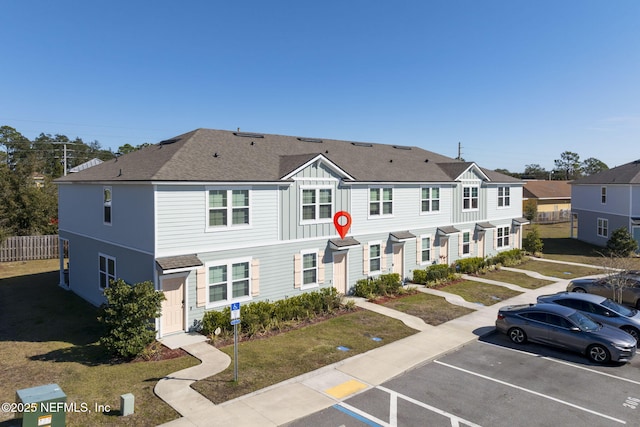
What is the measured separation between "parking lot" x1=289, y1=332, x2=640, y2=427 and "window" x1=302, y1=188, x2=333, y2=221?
9.14 meters

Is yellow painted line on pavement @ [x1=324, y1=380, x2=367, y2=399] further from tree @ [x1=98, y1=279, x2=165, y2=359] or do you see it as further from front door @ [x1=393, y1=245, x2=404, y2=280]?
front door @ [x1=393, y1=245, x2=404, y2=280]

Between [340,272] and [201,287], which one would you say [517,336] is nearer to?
[340,272]

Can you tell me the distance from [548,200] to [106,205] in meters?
67.7

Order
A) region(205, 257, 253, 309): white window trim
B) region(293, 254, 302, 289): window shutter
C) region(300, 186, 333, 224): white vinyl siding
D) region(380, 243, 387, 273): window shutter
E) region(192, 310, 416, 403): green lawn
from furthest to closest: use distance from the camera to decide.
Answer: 1. region(380, 243, 387, 273): window shutter
2. region(300, 186, 333, 224): white vinyl siding
3. region(293, 254, 302, 289): window shutter
4. region(205, 257, 253, 309): white window trim
5. region(192, 310, 416, 403): green lawn

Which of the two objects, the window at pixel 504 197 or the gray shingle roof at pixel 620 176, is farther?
the gray shingle roof at pixel 620 176

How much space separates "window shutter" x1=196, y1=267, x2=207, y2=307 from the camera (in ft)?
54.6

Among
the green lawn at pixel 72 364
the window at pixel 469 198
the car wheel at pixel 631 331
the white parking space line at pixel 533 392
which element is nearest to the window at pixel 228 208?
the green lawn at pixel 72 364

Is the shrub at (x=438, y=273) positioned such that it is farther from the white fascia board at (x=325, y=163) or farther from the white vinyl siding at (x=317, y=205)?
the white fascia board at (x=325, y=163)

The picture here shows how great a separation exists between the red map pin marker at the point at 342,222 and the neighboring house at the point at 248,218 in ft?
0.81

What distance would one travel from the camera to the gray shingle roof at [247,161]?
17.5 m

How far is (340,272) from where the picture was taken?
22312 mm

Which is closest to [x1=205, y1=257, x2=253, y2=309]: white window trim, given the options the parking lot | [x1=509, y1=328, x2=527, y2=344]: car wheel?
the parking lot

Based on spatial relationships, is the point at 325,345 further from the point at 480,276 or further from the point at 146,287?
the point at 480,276

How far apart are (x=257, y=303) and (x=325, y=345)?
12.5 feet
